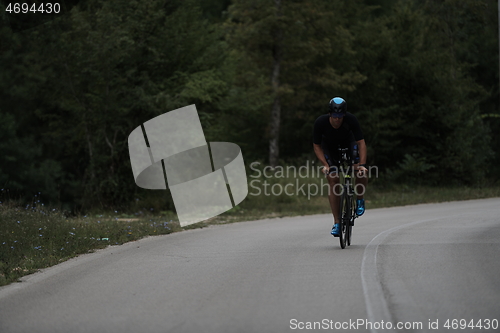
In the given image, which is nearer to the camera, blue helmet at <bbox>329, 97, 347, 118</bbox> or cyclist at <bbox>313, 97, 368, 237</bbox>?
blue helmet at <bbox>329, 97, 347, 118</bbox>

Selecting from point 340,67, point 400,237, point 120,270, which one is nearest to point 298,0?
point 340,67

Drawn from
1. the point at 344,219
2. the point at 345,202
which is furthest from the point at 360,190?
the point at 344,219

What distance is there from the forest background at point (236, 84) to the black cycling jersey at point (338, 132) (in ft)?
43.7

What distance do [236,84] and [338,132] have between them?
2246cm

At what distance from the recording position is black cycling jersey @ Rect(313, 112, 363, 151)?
908 centimetres

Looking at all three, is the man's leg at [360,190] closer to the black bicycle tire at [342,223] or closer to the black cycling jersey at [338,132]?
the black bicycle tire at [342,223]

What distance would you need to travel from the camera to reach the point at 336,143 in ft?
30.6

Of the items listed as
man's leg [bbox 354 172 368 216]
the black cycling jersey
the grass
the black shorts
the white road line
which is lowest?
the grass

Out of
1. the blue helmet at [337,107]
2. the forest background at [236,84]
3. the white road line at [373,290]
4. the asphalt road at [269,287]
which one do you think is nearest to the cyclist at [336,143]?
the blue helmet at [337,107]

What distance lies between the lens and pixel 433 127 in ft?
102

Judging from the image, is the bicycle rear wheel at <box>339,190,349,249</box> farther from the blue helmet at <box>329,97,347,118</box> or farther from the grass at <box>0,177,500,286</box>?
the grass at <box>0,177,500,286</box>

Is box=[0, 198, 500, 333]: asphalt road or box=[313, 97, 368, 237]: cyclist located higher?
box=[313, 97, 368, 237]: cyclist

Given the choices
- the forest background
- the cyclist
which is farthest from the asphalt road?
the forest background

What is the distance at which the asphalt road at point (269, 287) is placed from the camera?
5.40 m
